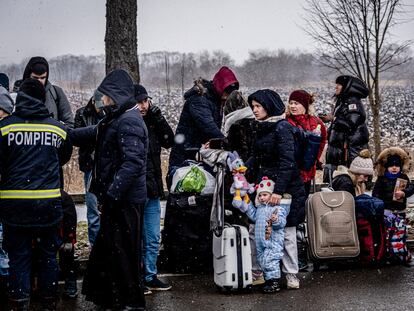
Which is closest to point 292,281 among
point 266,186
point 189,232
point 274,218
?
point 274,218

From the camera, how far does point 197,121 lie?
7660 mm

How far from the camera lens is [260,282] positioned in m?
7.27

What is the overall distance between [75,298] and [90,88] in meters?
24.1

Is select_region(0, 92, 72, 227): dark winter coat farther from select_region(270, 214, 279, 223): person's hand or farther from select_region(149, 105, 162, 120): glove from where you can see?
select_region(270, 214, 279, 223): person's hand

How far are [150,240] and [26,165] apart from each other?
181 cm

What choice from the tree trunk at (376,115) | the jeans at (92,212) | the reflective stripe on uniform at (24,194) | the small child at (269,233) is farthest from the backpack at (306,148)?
the tree trunk at (376,115)

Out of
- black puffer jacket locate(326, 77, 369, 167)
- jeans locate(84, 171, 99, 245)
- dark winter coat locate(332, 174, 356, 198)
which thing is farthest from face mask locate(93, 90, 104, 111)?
black puffer jacket locate(326, 77, 369, 167)

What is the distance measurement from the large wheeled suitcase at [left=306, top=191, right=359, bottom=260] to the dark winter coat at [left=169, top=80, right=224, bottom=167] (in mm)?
1313

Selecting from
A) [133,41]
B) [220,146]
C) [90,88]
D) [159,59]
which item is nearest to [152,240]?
[220,146]

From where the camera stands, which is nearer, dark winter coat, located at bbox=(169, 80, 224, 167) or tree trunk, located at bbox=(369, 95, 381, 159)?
dark winter coat, located at bbox=(169, 80, 224, 167)

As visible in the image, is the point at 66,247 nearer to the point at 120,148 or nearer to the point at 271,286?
the point at 120,148

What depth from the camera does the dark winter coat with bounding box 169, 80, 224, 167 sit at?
764 centimetres

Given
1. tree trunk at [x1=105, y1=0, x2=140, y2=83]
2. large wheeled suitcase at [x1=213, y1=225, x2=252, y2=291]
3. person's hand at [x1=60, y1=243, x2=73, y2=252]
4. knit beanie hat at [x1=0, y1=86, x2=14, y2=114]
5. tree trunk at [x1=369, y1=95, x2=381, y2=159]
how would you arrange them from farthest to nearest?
tree trunk at [x1=369, y1=95, x2=381, y2=159], tree trunk at [x1=105, y1=0, x2=140, y2=83], large wheeled suitcase at [x1=213, y1=225, x2=252, y2=291], person's hand at [x1=60, y1=243, x2=73, y2=252], knit beanie hat at [x1=0, y1=86, x2=14, y2=114]

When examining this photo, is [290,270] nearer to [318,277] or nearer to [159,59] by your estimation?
[318,277]
